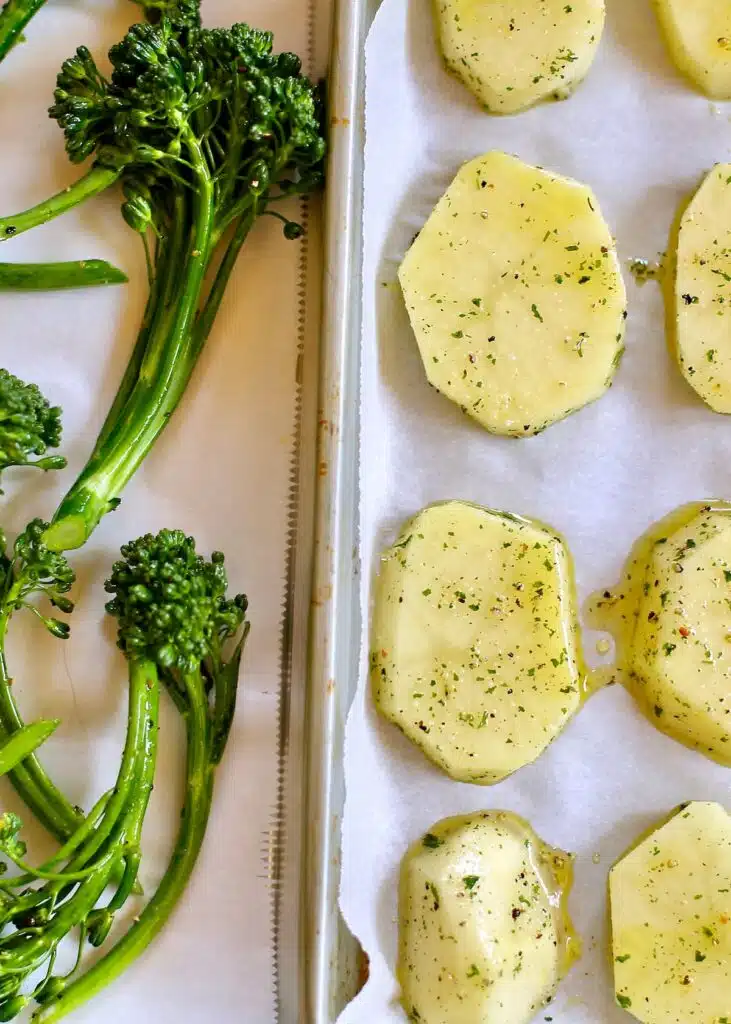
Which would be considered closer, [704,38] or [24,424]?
[24,424]

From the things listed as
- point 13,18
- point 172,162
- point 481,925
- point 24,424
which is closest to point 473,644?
point 481,925

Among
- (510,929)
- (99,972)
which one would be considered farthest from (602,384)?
(99,972)

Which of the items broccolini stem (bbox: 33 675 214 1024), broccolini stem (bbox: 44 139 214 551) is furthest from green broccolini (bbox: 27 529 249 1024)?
broccolini stem (bbox: 44 139 214 551)

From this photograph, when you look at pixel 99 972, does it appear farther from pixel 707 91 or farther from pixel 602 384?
pixel 707 91

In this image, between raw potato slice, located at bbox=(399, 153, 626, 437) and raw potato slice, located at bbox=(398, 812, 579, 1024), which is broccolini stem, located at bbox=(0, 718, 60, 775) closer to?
raw potato slice, located at bbox=(398, 812, 579, 1024)

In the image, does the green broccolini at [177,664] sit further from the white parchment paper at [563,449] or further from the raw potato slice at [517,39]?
the raw potato slice at [517,39]

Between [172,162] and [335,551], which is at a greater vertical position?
[172,162]

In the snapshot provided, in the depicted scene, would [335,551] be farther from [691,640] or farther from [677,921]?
[677,921]
